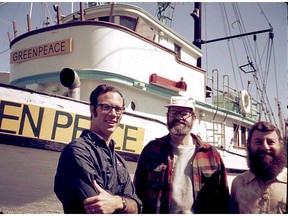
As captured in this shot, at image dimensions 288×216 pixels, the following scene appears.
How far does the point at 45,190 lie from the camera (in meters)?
3.67

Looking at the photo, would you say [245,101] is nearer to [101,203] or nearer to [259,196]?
[259,196]

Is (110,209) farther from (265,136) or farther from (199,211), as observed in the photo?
(265,136)

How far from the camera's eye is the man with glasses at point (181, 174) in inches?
92.2

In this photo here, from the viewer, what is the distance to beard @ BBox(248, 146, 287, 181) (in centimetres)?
200

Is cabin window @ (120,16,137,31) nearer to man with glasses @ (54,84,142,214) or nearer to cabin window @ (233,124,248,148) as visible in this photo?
cabin window @ (233,124,248,148)

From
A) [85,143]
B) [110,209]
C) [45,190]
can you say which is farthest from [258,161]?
[45,190]

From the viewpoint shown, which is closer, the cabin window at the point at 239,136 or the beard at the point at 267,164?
the beard at the point at 267,164

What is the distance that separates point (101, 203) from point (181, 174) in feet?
3.37

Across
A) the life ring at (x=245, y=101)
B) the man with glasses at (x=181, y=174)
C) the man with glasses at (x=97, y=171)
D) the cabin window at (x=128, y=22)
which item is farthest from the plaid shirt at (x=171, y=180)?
the life ring at (x=245, y=101)

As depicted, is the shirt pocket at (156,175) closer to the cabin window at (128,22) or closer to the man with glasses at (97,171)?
the man with glasses at (97,171)

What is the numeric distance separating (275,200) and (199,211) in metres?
0.67

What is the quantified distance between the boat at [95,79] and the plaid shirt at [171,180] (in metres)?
1.77

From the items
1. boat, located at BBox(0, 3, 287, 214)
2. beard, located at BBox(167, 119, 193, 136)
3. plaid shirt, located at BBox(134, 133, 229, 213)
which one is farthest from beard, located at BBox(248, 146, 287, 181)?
boat, located at BBox(0, 3, 287, 214)

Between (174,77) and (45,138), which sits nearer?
(45,138)
